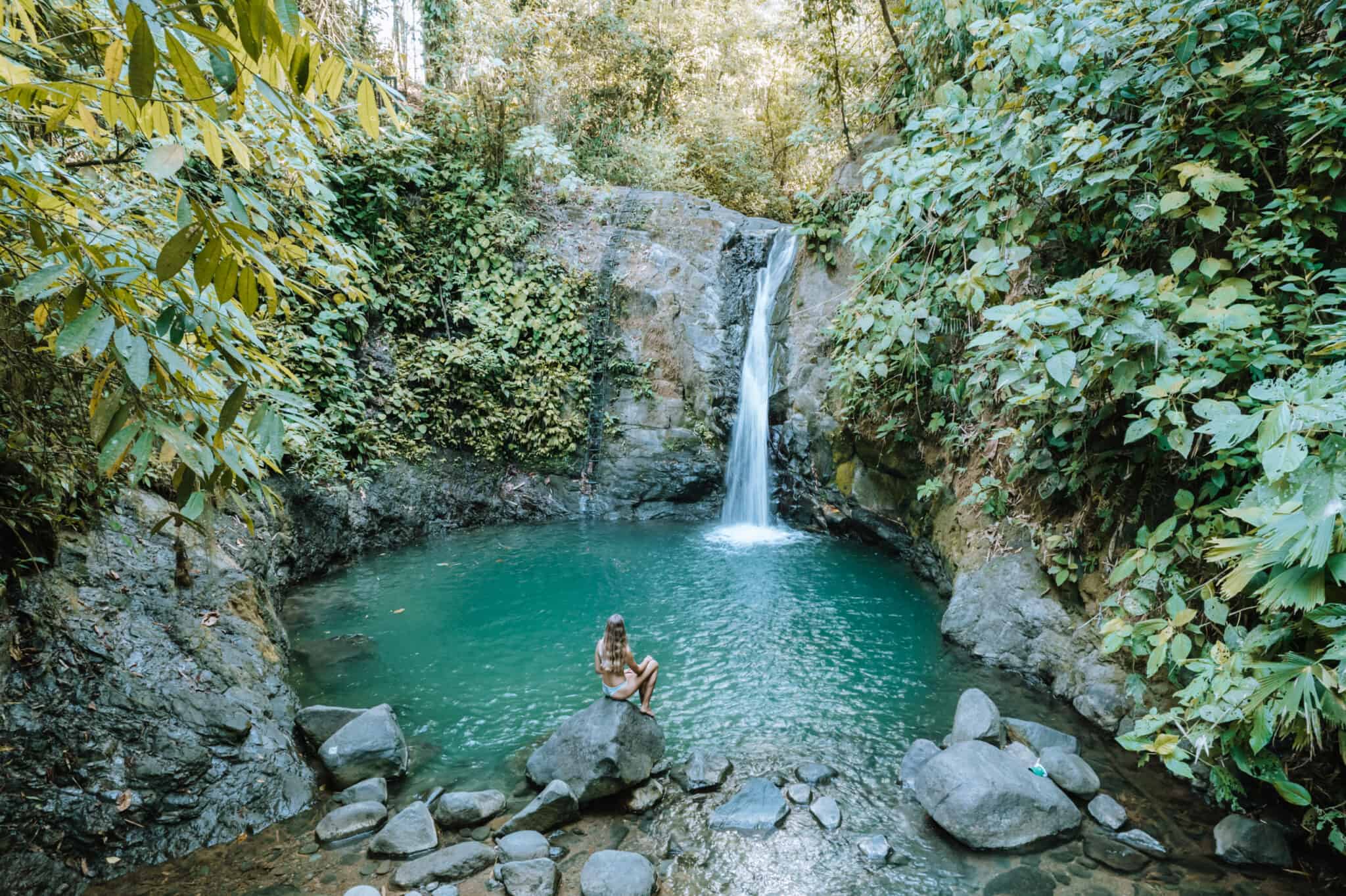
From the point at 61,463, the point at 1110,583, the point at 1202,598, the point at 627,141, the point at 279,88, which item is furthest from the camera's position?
the point at 627,141

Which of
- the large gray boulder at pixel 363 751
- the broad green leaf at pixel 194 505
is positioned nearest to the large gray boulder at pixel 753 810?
the large gray boulder at pixel 363 751

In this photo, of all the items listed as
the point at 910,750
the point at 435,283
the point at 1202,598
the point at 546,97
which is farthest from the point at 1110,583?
the point at 546,97

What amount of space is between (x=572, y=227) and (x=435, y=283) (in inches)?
108

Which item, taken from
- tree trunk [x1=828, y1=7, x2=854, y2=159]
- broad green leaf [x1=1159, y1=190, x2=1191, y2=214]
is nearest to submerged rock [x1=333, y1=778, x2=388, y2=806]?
broad green leaf [x1=1159, y1=190, x2=1191, y2=214]

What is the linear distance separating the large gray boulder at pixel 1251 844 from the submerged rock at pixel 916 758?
4.56 ft

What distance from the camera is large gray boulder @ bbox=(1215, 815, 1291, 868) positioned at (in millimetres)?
3217

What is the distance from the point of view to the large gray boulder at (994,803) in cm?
349

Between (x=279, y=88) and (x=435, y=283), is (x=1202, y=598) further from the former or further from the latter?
(x=435, y=283)

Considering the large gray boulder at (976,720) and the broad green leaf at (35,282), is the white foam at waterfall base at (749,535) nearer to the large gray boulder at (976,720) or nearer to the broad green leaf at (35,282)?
the large gray boulder at (976,720)

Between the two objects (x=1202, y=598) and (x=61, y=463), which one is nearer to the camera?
(x=61, y=463)

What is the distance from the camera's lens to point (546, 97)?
452 inches

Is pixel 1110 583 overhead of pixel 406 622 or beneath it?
overhead

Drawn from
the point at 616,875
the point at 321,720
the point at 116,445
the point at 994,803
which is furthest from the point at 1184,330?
the point at 321,720

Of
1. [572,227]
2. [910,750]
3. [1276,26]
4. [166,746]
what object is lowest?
[910,750]
